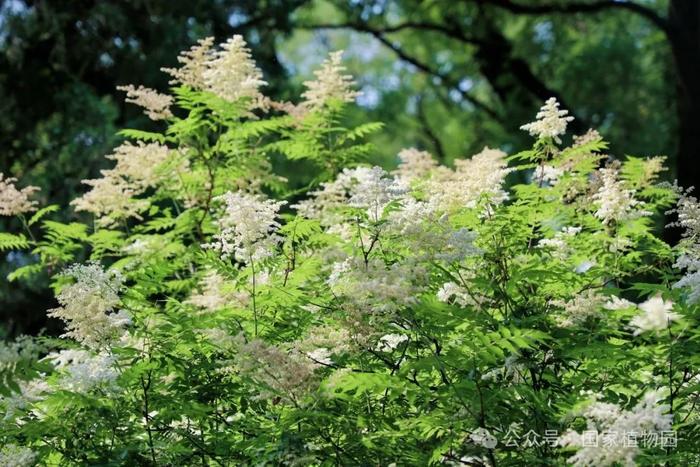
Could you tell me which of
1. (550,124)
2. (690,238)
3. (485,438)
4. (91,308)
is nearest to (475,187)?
(550,124)

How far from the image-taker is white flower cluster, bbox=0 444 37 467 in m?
4.50

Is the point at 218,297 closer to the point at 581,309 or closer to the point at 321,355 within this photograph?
the point at 321,355

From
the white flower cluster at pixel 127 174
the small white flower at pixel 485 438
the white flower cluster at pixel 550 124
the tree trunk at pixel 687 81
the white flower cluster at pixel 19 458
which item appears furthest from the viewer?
the tree trunk at pixel 687 81

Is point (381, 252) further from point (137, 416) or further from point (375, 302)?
point (137, 416)

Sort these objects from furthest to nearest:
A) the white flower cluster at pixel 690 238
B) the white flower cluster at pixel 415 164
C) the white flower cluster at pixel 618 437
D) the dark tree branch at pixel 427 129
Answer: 1. the dark tree branch at pixel 427 129
2. the white flower cluster at pixel 415 164
3. the white flower cluster at pixel 690 238
4. the white flower cluster at pixel 618 437

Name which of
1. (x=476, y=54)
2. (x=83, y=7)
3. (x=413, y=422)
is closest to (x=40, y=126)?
(x=83, y=7)

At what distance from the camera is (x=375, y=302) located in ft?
14.7

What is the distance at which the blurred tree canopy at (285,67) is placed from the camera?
43.3 feet

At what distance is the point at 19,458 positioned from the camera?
4520 mm

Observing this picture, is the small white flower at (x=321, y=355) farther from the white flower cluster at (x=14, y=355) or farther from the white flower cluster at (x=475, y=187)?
the white flower cluster at (x=14, y=355)

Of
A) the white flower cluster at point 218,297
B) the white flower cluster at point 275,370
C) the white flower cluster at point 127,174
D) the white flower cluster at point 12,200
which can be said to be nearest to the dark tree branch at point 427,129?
the white flower cluster at point 127,174

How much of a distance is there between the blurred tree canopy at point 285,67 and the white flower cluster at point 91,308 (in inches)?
132

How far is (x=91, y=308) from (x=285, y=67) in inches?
513

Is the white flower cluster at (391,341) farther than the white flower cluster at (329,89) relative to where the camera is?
No
